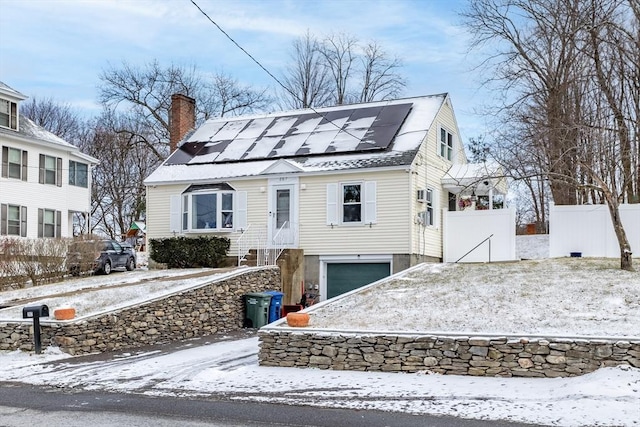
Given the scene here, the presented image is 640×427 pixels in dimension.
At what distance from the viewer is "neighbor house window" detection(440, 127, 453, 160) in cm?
2550

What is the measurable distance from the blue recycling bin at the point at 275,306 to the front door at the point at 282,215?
3651 mm

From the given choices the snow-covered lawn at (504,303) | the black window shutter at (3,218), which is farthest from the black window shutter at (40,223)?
the snow-covered lawn at (504,303)

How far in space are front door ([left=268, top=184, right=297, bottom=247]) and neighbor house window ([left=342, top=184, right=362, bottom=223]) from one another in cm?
172

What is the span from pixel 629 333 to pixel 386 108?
1541 cm

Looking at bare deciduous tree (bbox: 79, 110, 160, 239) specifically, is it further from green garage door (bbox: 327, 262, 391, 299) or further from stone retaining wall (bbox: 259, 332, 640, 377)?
stone retaining wall (bbox: 259, 332, 640, 377)

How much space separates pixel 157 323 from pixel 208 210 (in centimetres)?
850

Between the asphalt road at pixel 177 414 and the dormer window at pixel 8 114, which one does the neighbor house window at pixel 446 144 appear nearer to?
the asphalt road at pixel 177 414

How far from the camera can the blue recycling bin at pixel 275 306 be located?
19.7 meters

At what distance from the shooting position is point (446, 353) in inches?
466

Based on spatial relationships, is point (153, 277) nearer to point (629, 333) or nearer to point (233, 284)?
point (233, 284)

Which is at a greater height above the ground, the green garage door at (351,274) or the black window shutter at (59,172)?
the black window shutter at (59,172)

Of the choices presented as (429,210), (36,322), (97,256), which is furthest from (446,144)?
(36,322)

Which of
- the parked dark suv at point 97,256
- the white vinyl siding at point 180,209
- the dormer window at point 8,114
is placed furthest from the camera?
the dormer window at point 8,114

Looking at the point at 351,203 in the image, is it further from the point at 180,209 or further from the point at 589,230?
the point at 589,230
